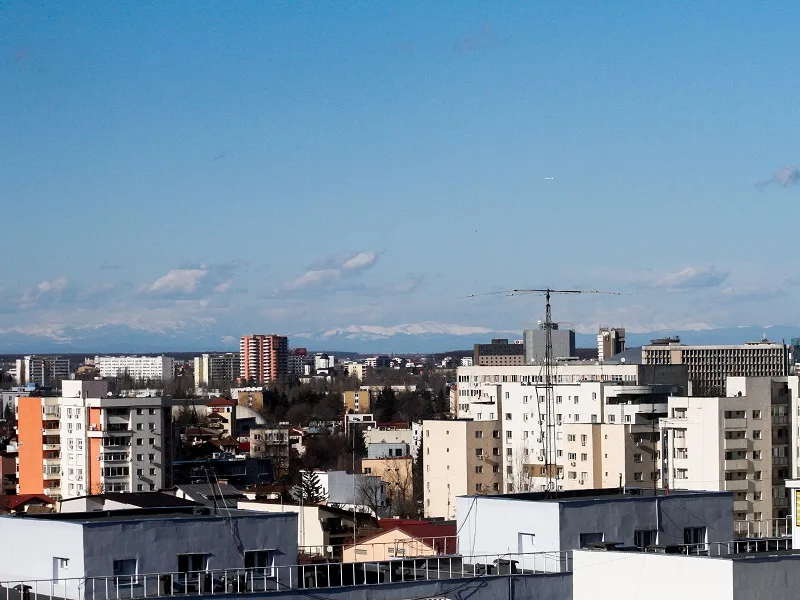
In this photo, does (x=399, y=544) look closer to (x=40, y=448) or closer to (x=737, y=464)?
(x=737, y=464)

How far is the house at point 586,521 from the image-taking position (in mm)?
16891

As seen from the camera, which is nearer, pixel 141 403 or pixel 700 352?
pixel 141 403

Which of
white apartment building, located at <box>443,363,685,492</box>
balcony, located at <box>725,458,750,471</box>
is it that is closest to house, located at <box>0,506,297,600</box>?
balcony, located at <box>725,458,750,471</box>

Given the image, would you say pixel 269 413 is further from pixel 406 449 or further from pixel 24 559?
pixel 24 559

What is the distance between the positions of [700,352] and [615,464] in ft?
311

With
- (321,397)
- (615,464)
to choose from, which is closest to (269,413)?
(321,397)

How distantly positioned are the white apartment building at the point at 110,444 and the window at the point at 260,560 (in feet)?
145

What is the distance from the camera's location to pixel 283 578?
15852mm

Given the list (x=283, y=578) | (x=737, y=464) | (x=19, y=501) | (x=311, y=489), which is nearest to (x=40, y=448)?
(x=19, y=501)

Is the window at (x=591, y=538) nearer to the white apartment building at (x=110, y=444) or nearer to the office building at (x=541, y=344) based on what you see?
the white apartment building at (x=110, y=444)

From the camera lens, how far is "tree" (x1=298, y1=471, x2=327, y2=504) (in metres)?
55.2

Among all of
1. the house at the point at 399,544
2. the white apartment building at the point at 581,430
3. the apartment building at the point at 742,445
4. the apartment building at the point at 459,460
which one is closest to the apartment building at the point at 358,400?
the white apartment building at the point at 581,430

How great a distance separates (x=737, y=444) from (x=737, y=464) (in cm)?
61

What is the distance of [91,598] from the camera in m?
14.6
